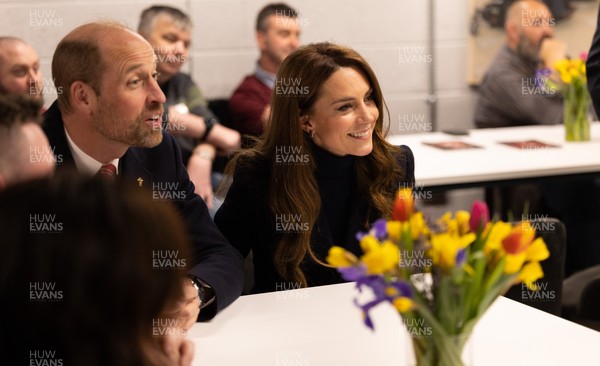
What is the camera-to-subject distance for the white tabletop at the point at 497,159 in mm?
3543

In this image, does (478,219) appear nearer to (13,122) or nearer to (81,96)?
(13,122)

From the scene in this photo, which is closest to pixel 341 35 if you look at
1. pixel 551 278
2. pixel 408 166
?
pixel 408 166

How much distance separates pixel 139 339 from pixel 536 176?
291 centimetres

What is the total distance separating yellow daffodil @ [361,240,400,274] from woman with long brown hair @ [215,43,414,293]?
3.58ft

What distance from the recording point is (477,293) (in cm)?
145

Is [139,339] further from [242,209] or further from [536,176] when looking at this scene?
[536,176]

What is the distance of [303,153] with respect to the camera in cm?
255

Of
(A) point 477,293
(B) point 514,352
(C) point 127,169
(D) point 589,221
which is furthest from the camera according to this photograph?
(D) point 589,221

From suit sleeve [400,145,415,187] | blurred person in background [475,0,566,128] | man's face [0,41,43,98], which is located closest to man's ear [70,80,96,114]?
suit sleeve [400,145,415,187]

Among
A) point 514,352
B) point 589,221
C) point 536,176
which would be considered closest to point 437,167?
point 536,176

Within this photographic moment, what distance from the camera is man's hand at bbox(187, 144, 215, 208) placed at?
408 centimetres

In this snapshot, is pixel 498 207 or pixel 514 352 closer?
pixel 514 352

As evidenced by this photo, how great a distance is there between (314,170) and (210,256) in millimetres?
472

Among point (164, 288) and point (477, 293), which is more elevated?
point (164, 288)
